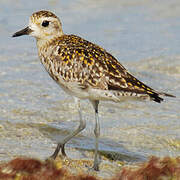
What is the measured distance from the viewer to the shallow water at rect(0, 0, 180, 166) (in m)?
9.24

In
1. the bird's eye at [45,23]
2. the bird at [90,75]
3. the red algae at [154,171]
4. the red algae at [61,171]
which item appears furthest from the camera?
the bird's eye at [45,23]

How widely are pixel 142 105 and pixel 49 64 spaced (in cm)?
361

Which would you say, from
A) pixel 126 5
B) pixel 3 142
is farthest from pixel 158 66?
pixel 3 142

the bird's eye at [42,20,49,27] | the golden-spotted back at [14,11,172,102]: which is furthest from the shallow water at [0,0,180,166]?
the bird's eye at [42,20,49,27]

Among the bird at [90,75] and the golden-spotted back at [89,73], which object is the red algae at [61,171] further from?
the golden-spotted back at [89,73]

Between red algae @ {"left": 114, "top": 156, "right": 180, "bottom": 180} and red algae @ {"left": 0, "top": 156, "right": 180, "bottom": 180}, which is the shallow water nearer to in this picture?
red algae @ {"left": 0, "top": 156, "right": 180, "bottom": 180}

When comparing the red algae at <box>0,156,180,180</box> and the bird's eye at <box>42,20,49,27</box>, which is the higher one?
the bird's eye at <box>42,20,49,27</box>

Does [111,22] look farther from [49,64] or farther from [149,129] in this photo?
[49,64]

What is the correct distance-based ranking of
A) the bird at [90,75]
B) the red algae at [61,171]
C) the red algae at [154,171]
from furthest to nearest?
the bird at [90,75] < the red algae at [154,171] < the red algae at [61,171]

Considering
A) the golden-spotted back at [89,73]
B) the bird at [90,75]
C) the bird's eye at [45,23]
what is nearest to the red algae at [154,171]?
the bird at [90,75]

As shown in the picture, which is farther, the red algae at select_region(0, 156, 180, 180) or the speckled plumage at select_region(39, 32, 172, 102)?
the speckled plumage at select_region(39, 32, 172, 102)

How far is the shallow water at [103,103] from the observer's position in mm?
9242

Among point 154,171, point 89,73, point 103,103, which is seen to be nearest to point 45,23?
point 89,73

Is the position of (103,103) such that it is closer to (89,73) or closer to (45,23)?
(45,23)
